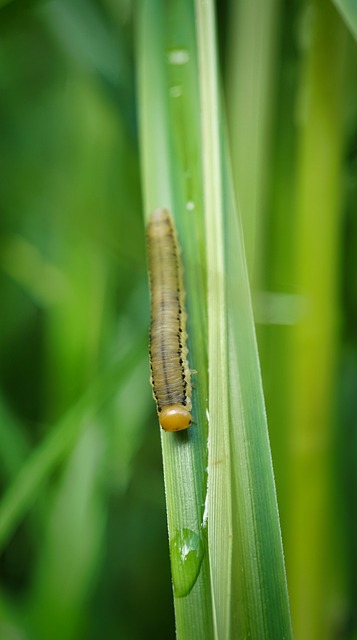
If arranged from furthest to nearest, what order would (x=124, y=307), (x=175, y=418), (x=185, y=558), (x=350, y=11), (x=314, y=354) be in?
(x=124, y=307)
(x=314, y=354)
(x=175, y=418)
(x=350, y=11)
(x=185, y=558)

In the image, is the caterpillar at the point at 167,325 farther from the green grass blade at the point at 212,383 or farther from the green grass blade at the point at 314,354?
the green grass blade at the point at 314,354

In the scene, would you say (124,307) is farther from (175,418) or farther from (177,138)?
(175,418)

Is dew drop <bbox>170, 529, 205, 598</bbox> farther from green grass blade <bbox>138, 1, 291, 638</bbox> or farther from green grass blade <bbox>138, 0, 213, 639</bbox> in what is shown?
green grass blade <bbox>138, 0, 213, 639</bbox>

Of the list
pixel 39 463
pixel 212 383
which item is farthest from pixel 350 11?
pixel 39 463

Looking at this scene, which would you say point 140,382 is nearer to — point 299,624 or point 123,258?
point 123,258

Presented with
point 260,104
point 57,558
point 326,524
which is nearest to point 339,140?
point 260,104

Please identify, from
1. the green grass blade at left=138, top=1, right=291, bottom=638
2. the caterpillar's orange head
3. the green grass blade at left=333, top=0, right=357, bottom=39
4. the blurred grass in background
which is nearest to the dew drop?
the green grass blade at left=138, top=1, right=291, bottom=638

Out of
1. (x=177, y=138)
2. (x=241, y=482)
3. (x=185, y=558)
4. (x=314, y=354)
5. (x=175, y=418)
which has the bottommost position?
(x=185, y=558)
